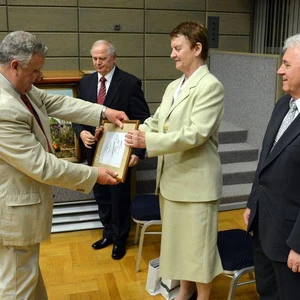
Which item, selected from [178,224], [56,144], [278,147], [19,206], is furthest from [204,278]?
[56,144]

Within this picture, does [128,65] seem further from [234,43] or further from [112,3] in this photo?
[234,43]

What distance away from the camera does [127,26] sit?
5.15 m

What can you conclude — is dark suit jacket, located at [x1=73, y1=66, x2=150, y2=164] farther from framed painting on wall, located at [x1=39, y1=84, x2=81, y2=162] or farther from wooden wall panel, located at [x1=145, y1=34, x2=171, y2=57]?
wooden wall panel, located at [x1=145, y1=34, x2=171, y2=57]

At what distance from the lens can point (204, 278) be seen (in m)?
2.03

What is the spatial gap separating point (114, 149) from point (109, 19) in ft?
11.3

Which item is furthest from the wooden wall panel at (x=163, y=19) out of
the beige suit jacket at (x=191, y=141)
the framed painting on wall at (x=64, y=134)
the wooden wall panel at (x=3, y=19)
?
the beige suit jacket at (x=191, y=141)

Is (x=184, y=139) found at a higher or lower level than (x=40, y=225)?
higher

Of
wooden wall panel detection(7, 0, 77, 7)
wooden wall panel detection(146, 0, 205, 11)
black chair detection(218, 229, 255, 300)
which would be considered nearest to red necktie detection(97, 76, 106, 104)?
black chair detection(218, 229, 255, 300)

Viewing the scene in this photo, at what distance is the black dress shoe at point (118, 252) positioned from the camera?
9.69 ft

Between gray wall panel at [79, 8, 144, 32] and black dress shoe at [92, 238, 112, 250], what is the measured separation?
3.01 meters

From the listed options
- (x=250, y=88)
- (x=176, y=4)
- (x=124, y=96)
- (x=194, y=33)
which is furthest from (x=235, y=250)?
(x=176, y=4)

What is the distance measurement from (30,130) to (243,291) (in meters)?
1.78

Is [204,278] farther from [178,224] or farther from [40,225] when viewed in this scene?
[40,225]

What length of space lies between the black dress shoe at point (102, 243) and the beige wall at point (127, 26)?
8.94ft
